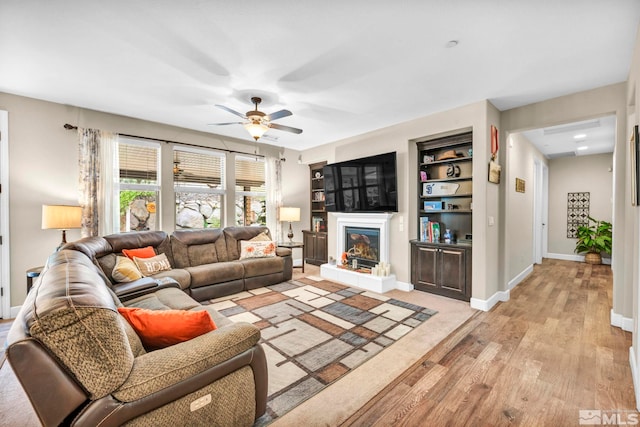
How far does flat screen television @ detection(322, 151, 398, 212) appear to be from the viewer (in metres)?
4.34

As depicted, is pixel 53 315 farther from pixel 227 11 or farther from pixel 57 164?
pixel 57 164

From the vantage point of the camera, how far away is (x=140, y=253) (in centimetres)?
356

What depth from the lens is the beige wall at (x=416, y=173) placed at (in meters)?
3.49

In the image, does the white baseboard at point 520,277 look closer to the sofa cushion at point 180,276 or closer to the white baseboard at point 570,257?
the white baseboard at point 570,257

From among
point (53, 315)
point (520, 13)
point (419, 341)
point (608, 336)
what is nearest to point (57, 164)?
point (53, 315)

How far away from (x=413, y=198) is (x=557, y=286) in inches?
111

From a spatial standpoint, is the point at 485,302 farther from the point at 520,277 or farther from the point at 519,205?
the point at 519,205

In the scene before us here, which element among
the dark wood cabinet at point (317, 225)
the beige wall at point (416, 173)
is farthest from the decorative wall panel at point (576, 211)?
the dark wood cabinet at point (317, 225)

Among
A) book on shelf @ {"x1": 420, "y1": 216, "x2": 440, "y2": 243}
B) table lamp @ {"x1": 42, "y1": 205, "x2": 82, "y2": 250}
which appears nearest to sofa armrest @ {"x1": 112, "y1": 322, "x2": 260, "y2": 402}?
table lamp @ {"x1": 42, "y1": 205, "x2": 82, "y2": 250}

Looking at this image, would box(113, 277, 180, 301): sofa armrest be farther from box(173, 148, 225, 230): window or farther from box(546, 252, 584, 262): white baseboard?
box(546, 252, 584, 262): white baseboard

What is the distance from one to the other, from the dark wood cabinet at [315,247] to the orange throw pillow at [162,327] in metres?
4.62

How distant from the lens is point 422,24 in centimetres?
203

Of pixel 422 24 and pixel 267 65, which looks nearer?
pixel 422 24

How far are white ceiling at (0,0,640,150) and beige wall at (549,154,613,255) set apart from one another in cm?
463
